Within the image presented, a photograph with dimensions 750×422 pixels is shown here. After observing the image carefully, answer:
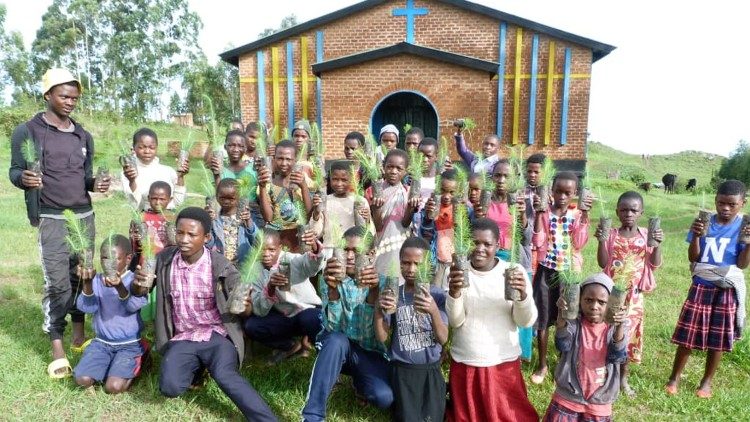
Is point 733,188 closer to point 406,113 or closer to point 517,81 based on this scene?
point 517,81

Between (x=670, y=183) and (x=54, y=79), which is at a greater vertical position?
(x=54, y=79)

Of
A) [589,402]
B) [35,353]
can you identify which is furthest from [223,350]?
[589,402]

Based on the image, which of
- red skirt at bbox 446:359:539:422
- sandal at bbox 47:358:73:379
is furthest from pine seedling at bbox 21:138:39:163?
red skirt at bbox 446:359:539:422

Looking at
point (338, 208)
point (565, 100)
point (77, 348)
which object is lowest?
point (77, 348)

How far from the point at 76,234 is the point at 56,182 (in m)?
0.50

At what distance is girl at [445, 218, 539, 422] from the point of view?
3.05 metres

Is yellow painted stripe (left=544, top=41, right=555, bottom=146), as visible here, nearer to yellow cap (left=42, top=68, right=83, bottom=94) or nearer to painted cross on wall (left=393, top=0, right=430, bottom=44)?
painted cross on wall (left=393, top=0, right=430, bottom=44)

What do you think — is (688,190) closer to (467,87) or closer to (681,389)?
(467,87)

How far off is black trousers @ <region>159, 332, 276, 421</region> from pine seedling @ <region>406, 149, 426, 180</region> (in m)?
1.97

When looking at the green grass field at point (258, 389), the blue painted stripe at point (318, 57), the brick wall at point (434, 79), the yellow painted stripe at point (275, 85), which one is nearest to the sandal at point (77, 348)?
the green grass field at point (258, 389)

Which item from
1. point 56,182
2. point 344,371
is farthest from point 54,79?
point 344,371

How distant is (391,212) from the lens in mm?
4129

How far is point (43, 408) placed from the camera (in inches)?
133

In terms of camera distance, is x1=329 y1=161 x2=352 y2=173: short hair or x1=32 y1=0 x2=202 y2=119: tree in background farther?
x1=32 y1=0 x2=202 y2=119: tree in background
